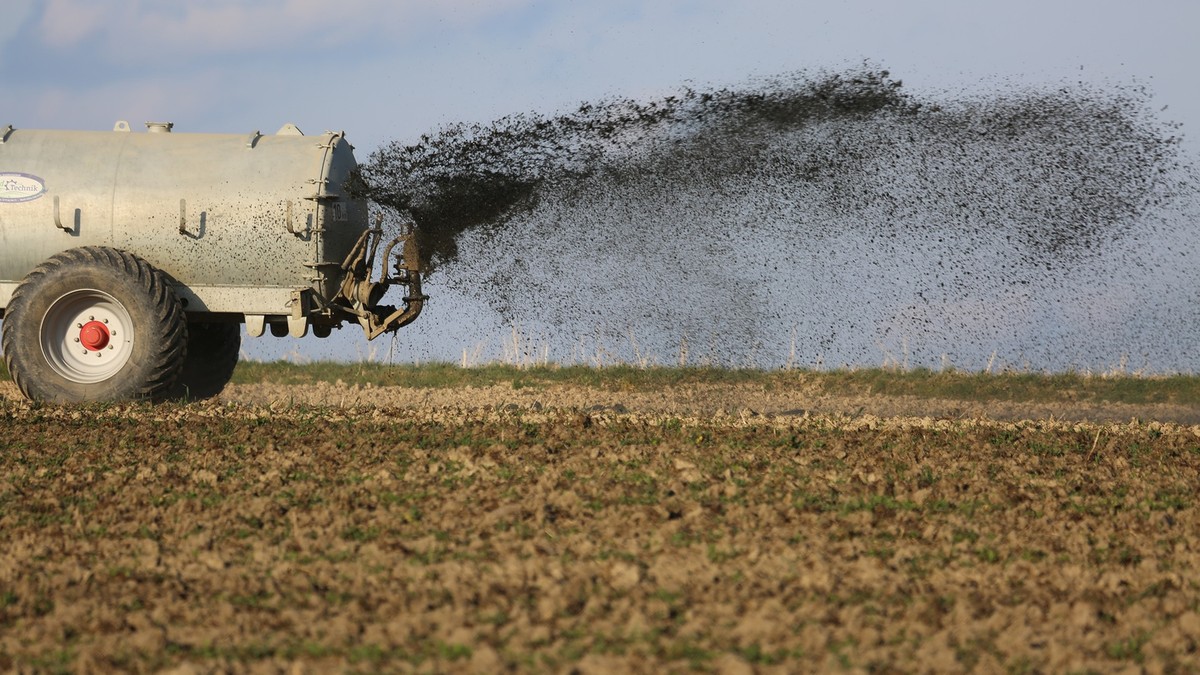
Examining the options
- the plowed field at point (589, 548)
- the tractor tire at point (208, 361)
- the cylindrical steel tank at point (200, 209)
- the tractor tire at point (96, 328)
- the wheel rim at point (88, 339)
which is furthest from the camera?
the tractor tire at point (208, 361)

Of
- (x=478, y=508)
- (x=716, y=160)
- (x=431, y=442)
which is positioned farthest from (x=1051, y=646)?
(x=716, y=160)

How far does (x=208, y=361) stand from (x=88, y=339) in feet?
6.34

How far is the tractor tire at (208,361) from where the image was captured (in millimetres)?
14047

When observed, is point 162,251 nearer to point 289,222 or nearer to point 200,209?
point 200,209

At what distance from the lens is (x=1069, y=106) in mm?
12859

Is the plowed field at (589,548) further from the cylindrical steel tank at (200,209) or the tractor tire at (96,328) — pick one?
the cylindrical steel tank at (200,209)

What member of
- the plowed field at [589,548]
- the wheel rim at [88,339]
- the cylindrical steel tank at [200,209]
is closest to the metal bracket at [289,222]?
the cylindrical steel tank at [200,209]

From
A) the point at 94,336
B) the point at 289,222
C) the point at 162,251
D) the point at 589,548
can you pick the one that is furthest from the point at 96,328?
the point at 589,548

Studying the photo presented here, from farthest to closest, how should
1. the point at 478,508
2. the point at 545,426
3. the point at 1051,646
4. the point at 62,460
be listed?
the point at 545,426, the point at 62,460, the point at 478,508, the point at 1051,646

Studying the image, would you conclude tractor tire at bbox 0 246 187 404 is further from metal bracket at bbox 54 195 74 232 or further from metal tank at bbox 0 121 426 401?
metal bracket at bbox 54 195 74 232

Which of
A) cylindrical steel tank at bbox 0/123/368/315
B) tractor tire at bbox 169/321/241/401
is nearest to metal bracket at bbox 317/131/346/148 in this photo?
cylindrical steel tank at bbox 0/123/368/315

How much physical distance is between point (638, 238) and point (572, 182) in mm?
857

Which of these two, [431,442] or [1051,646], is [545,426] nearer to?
[431,442]

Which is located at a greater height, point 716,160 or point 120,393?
point 716,160
